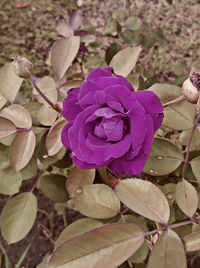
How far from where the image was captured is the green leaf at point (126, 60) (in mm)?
873

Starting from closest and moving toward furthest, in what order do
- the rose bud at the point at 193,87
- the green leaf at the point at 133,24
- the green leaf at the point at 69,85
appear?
the rose bud at the point at 193,87
the green leaf at the point at 69,85
the green leaf at the point at 133,24

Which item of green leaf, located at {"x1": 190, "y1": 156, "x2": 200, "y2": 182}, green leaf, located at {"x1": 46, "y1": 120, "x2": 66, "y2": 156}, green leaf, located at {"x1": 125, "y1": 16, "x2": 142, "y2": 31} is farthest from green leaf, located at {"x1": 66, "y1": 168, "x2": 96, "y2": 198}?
green leaf, located at {"x1": 125, "y1": 16, "x2": 142, "y2": 31}

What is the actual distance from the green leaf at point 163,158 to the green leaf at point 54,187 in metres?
0.22

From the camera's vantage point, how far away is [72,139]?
662 millimetres

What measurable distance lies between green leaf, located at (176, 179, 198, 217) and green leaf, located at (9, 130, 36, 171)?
27 cm

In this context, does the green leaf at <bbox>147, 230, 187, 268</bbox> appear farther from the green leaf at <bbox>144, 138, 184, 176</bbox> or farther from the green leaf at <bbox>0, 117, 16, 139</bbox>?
the green leaf at <bbox>0, 117, 16, 139</bbox>

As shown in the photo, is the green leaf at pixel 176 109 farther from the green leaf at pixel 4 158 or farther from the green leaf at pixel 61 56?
the green leaf at pixel 4 158

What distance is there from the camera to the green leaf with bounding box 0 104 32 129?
0.87 metres

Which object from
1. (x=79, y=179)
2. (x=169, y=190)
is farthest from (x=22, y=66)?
(x=169, y=190)

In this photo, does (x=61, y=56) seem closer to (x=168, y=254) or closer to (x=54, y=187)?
(x=54, y=187)

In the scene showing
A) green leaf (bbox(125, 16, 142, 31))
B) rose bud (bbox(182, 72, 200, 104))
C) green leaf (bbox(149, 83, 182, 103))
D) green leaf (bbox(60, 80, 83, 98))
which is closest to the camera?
rose bud (bbox(182, 72, 200, 104))

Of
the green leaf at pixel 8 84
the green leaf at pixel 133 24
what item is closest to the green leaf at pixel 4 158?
the green leaf at pixel 8 84

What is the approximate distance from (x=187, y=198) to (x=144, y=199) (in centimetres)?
10

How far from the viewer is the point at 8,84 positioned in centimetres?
95
